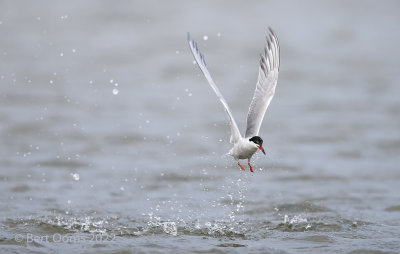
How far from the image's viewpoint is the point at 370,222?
363 inches

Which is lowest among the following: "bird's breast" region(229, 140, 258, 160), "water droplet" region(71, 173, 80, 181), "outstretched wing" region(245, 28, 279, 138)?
"bird's breast" region(229, 140, 258, 160)

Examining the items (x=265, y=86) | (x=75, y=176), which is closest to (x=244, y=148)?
(x=265, y=86)

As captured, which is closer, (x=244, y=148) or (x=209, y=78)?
(x=209, y=78)

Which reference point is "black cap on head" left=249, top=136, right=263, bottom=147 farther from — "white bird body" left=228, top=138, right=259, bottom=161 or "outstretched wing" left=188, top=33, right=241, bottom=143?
"outstretched wing" left=188, top=33, right=241, bottom=143

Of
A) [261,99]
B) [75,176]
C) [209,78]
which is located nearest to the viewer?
[209,78]

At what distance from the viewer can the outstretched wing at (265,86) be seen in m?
7.64

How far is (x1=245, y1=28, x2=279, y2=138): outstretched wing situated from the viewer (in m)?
7.64

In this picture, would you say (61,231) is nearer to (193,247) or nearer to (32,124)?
(193,247)

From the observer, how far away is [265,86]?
7.83 m

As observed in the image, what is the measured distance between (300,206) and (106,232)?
9.34ft

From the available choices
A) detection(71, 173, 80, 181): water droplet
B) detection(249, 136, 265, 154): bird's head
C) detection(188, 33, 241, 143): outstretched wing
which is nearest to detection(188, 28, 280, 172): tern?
detection(188, 33, 241, 143): outstretched wing

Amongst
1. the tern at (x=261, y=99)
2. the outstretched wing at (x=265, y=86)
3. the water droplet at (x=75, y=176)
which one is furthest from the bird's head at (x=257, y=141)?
the water droplet at (x=75, y=176)

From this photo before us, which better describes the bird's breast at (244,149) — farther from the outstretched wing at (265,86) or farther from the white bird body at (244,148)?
the outstretched wing at (265,86)

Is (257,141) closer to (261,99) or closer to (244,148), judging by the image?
(244,148)
